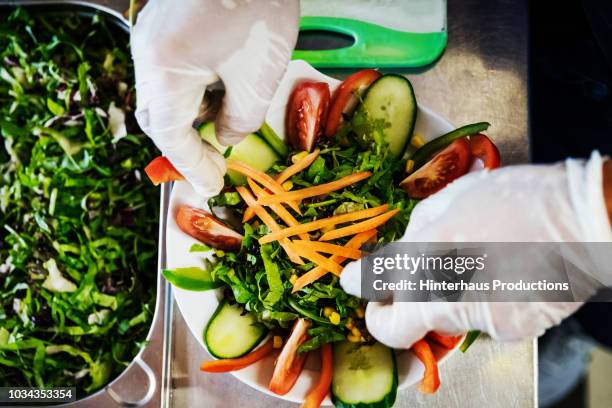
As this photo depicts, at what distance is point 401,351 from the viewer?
1.00m

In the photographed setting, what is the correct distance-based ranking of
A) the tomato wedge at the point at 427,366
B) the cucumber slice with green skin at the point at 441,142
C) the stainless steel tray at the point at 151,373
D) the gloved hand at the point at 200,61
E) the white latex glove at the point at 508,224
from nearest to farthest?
the white latex glove at the point at 508,224 → the gloved hand at the point at 200,61 → the tomato wedge at the point at 427,366 → the cucumber slice with green skin at the point at 441,142 → the stainless steel tray at the point at 151,373

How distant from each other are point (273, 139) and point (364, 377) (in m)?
0.50

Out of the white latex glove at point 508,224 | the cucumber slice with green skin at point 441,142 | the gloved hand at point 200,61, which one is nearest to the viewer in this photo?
the white latex glove at point 508,224

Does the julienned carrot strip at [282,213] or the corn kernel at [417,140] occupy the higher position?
the corn kernel at [417,140]

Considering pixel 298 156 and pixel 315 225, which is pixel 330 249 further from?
pixel 298 156

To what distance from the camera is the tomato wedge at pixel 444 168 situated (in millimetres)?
1023

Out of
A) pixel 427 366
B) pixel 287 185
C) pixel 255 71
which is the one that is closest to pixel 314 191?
pixel 287 185

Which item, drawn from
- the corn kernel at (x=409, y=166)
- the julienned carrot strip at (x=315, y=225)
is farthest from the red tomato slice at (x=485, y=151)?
the julienned carrot strip at (x=315, y=225)

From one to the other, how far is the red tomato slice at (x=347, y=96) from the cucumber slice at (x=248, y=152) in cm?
13

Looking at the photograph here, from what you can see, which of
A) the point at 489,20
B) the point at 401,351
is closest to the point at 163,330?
the point at 401,351

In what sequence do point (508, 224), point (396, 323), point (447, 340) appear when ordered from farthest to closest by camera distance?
1. point (447, 340)
2. point (396, 323)
3. point (508, 224)

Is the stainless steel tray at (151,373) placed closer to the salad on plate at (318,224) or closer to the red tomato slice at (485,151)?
the salad on plate at (318,224)

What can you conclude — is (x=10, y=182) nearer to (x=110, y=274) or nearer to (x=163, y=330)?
(x=110, y=274)

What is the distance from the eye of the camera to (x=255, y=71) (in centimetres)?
85
